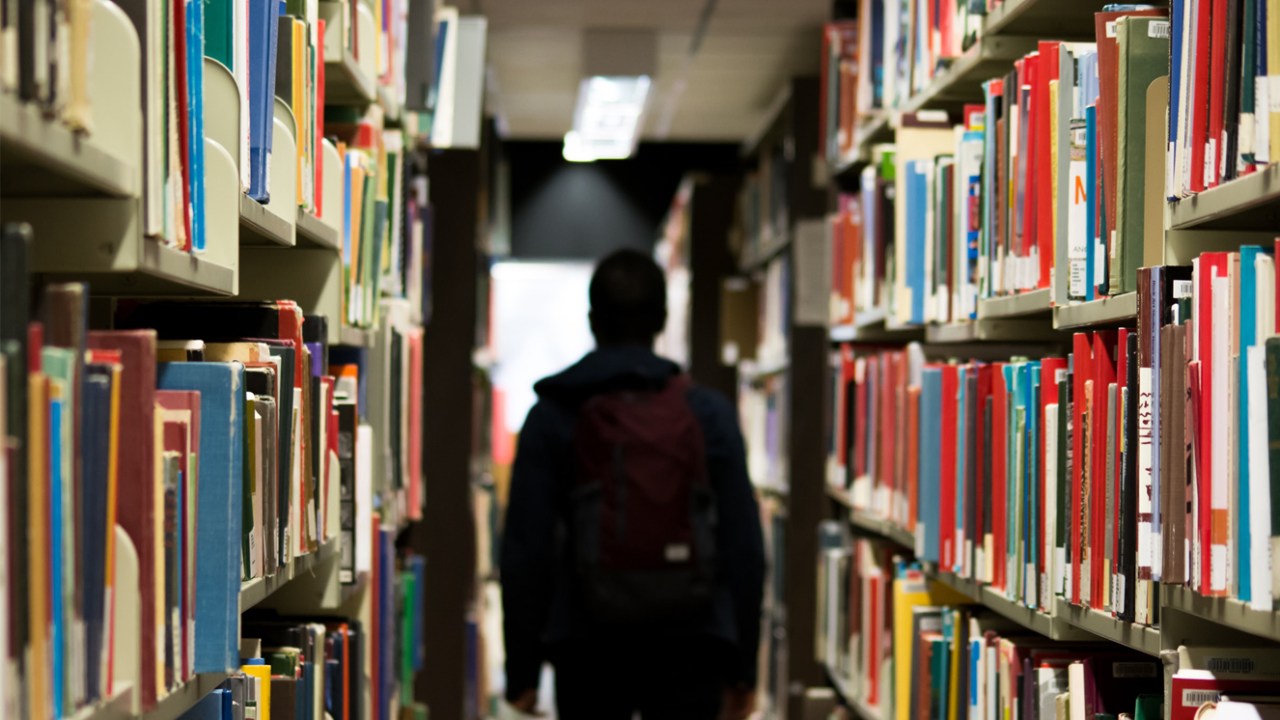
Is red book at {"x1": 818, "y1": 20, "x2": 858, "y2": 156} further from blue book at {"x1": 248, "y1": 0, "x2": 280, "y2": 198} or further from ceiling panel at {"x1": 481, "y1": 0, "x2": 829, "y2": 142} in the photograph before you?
blue book at {"x1": 248, "y1": 0, "x2": 280, "y2": 198}

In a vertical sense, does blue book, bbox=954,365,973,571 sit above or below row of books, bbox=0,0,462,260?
below

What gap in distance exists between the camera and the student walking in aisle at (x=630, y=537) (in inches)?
101

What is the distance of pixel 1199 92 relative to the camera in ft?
4.35

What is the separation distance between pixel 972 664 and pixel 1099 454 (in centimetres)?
62

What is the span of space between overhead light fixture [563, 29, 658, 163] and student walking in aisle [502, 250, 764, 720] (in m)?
2.38

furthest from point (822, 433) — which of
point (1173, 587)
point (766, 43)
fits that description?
point (1173, 587)

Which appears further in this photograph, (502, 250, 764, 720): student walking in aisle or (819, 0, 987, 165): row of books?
(502, 250, 764, 720): student walking in aisle

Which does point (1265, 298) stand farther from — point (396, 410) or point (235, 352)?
point (396, 410)

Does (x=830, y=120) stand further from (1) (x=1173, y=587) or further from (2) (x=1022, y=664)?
(1) (x=1173, y=587)

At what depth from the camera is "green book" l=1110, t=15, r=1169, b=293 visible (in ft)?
4.99

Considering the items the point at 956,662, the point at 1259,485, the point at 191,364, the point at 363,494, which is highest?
the point at 191,364

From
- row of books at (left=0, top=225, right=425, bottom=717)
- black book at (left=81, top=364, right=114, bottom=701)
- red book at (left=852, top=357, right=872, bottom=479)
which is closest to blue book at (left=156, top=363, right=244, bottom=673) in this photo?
row of books at (left=0, top=225, right=425, bottom=717)

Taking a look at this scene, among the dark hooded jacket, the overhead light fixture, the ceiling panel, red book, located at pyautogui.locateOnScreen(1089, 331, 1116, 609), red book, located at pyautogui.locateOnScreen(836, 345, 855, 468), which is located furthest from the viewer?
the overhead light fixture

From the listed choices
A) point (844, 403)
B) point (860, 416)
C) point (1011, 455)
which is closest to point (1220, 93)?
point (1011, 455)
